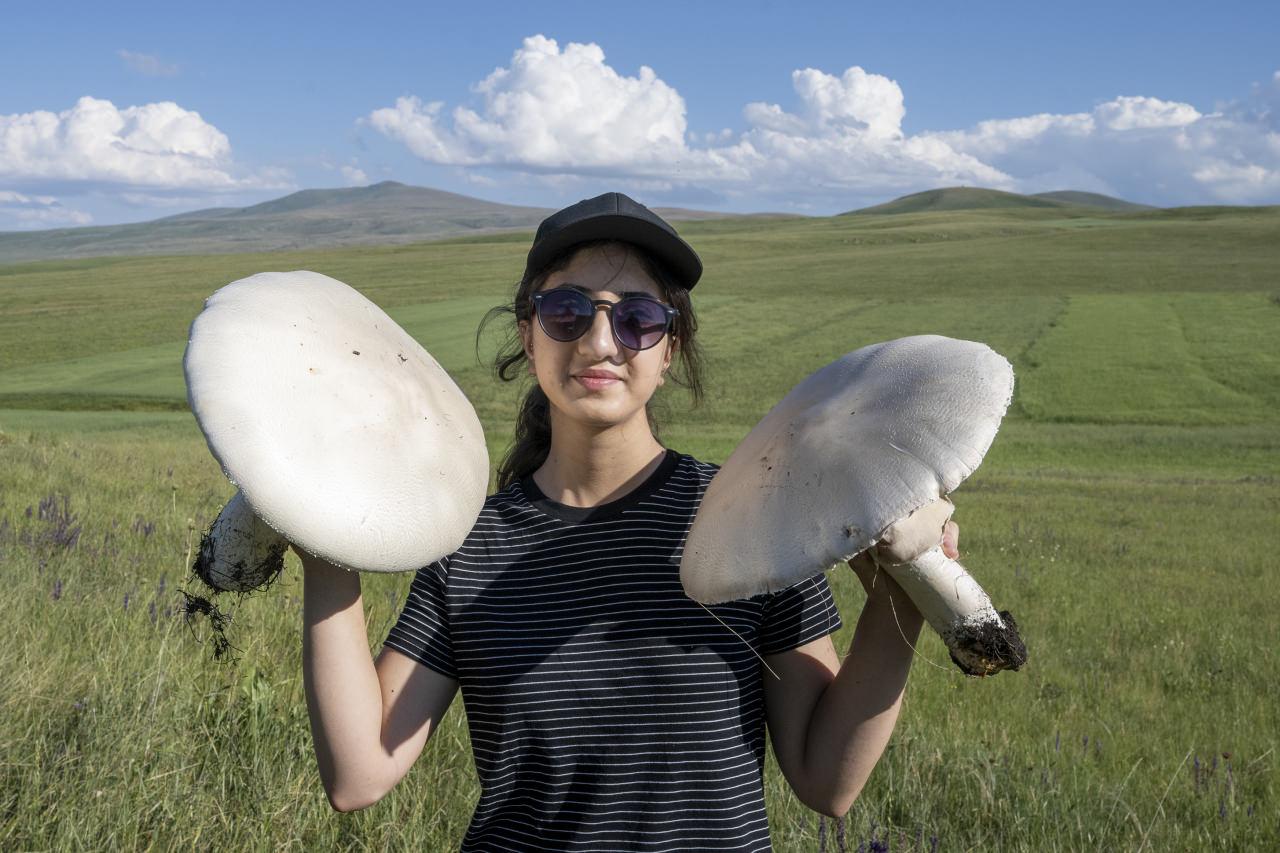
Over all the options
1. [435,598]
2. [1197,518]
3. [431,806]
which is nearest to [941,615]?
[435,598]

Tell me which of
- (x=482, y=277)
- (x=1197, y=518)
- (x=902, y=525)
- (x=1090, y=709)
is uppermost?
(x=902, y=525)

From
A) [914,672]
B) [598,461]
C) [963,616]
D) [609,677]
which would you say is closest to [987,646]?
[963,616]

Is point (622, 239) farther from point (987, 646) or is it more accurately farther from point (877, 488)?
point (987, 646)

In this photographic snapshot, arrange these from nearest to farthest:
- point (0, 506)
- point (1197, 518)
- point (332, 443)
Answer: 1. point (332, 443)
2. point (0, 506)
3. point (1197, 518)

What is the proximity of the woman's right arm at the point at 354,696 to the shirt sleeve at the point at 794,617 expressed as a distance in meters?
0.61

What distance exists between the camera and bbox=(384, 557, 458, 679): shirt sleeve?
6.47 ft

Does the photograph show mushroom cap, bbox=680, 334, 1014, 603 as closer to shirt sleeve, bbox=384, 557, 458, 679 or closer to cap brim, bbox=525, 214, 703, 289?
cap brim, bbox=525, 214, 703, 289

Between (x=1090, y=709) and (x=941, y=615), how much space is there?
161 inches

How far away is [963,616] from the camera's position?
1.66m

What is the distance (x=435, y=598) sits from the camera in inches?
78.1

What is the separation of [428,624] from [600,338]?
24.6 inches

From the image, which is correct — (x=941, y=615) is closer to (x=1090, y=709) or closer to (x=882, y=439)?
(x=882, y=439)

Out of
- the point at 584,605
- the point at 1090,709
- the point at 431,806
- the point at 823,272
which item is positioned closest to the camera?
the point at 584,605

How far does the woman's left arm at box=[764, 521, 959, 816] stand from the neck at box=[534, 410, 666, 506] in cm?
44
